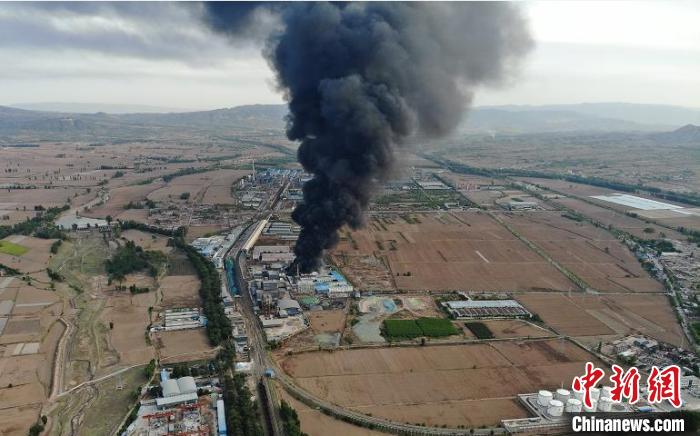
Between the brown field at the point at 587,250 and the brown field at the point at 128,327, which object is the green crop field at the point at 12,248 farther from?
the brown field at the point at 587,250

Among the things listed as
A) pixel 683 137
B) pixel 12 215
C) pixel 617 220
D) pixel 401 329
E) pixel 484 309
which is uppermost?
pixel 683 137

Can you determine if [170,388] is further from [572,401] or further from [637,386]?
[637,386]

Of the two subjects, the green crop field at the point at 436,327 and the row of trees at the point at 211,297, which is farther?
the green crop field at the point at 436,327

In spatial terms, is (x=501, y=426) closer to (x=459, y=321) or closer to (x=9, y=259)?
(x=459, y=321)

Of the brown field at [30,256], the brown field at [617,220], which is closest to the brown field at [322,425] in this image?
the brown field at [30,256]

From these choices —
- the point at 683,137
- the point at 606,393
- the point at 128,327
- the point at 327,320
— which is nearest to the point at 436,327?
the point at 327,320

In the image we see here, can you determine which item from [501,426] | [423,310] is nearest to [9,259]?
[423,310]
